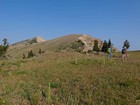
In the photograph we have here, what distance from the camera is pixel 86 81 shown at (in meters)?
16.4

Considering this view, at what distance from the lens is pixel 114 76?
17.3 meters

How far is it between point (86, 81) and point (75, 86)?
116 centimetres

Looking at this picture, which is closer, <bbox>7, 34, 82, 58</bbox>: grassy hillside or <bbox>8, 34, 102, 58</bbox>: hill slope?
<bbox>8, 34, 102, 58</bbox>: hill slope

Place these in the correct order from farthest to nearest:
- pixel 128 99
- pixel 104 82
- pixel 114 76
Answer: pixel 114 76, pixel 104 82, pixel 128 99

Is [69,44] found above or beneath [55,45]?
beneath

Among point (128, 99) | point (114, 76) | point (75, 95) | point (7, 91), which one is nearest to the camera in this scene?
point (128, 99)

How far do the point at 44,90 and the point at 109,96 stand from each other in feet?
13.0

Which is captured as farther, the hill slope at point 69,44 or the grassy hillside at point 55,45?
the grassy hillside at point 55,45

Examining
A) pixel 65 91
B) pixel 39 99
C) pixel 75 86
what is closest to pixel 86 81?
pixel 75 86

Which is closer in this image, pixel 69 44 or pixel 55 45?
pixel 69 44

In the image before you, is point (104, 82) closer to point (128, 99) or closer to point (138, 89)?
point (138, 89)

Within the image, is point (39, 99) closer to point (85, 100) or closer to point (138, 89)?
point (85, 100)

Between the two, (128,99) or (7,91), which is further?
(7,91)

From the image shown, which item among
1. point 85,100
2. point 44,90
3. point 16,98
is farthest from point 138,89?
point 16,98
